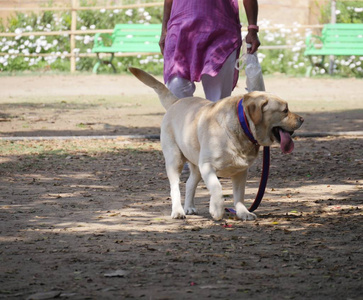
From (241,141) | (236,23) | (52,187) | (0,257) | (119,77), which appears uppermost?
(236,23)

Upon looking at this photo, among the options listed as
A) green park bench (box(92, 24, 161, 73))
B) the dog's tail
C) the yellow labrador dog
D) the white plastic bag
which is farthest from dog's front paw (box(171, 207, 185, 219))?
green park bench (box(92, 24, 161, 73))

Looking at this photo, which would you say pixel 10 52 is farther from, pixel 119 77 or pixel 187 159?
pixel 187 159

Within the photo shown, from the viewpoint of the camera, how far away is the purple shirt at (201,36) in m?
6.45

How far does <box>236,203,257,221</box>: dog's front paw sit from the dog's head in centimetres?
51

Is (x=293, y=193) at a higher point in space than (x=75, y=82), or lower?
higher

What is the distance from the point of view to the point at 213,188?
200 inches

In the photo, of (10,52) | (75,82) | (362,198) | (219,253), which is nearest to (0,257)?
(219,253)

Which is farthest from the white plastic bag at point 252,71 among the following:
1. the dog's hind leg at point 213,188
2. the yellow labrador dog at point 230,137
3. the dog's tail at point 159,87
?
the dog's hind leg at point 213,188

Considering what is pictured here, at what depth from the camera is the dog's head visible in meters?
5.02

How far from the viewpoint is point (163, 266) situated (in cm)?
401

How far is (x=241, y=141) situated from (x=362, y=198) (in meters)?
1.50

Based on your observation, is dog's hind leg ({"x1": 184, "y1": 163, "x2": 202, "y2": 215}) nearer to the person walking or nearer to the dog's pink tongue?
the dog's pink tongue

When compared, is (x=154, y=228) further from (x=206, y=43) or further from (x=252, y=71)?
(x=206, y=43)

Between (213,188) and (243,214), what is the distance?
38 cm
